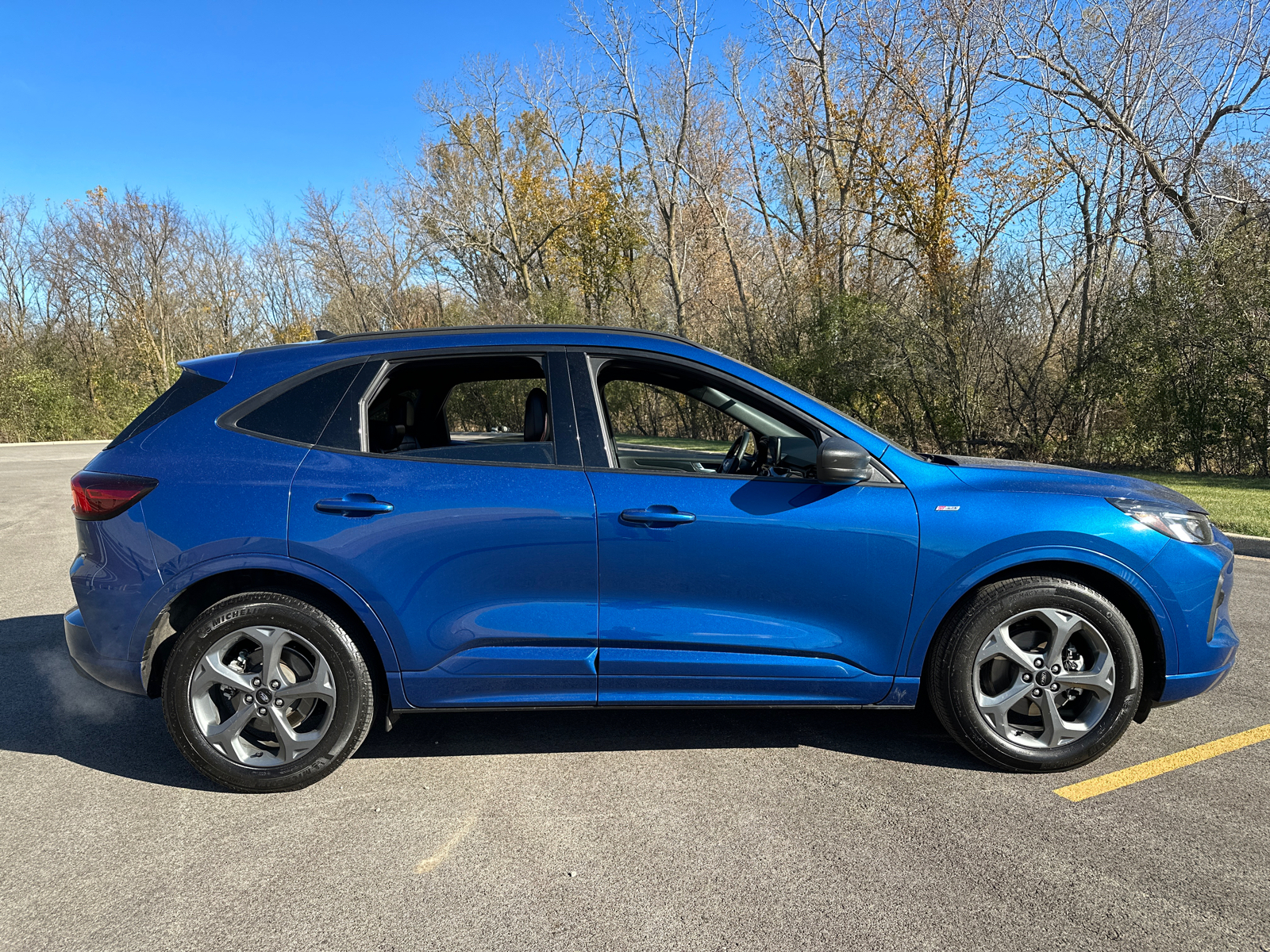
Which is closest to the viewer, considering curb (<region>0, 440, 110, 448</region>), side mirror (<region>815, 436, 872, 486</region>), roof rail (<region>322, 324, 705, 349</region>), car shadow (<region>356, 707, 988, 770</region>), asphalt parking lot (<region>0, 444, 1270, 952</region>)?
asphalt parking lot (<region>0, 444, 1270, 952</region>)

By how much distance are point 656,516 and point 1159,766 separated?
237 cm

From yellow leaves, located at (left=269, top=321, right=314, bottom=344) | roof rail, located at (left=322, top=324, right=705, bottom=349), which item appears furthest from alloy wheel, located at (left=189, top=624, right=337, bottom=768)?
yellow leaves, located at (left=269, top=321, right=314, bottom=344)

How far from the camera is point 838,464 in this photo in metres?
3.17

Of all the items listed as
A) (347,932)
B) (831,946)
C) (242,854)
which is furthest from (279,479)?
(831,946)

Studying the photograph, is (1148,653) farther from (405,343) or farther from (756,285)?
(756,285)

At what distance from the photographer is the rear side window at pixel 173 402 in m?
3.42

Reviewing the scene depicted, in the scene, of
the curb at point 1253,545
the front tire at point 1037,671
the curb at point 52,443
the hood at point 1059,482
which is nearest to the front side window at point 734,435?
the hood at point 1059,482

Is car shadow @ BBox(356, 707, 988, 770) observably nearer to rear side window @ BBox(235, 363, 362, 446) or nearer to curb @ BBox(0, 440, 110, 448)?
rear side window @ BBox(235, 363, 362, 446)

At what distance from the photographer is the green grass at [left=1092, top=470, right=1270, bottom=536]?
8.76 metres

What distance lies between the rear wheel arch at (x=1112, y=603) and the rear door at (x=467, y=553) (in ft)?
4.80

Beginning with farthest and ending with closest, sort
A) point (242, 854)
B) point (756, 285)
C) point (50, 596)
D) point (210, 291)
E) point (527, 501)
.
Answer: point (210, 291) → point (756, 285) → point (50, 596) → point (527, 501) → point (242, 854)

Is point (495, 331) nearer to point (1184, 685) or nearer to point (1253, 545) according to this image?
point (1184, 685)

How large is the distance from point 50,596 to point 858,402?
50.7 feet

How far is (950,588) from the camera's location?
10.8ft
